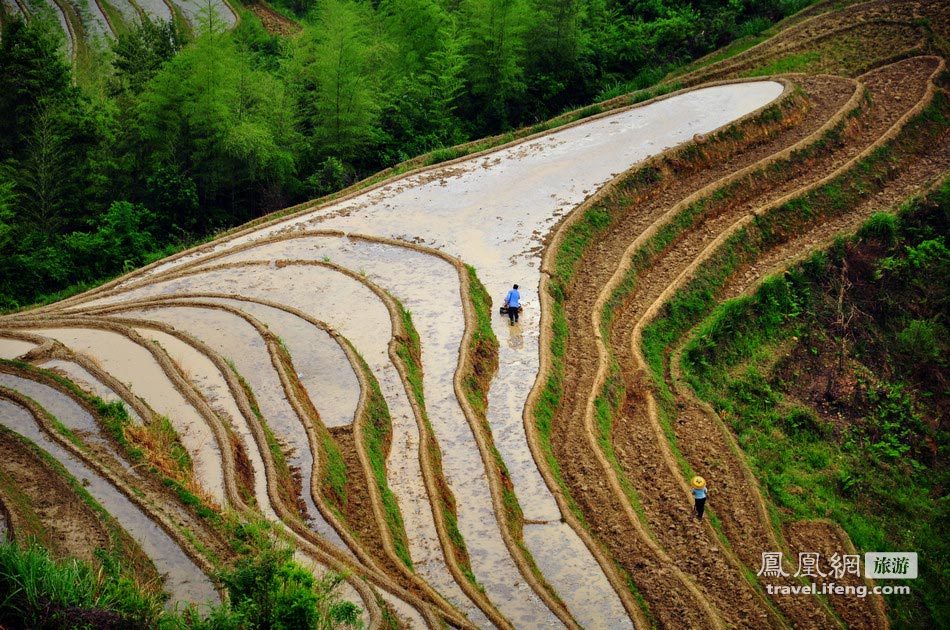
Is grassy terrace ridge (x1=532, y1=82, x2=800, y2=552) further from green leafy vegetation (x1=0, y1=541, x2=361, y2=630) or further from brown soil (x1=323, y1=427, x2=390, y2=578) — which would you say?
green leafy vegetation (x1=0, y1=541, x2=361, y2=630)

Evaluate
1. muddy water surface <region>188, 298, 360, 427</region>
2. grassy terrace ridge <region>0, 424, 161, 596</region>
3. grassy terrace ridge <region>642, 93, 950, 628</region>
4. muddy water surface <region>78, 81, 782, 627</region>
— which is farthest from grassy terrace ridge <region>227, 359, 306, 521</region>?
grassy terrace ridge <region>642, 93, 950, 628</region>

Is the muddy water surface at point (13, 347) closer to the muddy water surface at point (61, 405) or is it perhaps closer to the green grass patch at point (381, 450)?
the muddy water surface at point (61, 405)

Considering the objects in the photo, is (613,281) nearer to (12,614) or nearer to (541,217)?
(541,217)

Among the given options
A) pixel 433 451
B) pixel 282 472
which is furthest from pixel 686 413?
pixel 282 472

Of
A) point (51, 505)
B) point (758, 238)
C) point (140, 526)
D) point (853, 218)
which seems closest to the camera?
point (140, 526)

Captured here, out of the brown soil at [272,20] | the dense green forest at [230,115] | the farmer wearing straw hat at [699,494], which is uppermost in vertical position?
the brown soil at [272,20]

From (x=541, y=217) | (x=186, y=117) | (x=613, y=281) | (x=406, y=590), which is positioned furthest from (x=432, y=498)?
(x=186, y=117)

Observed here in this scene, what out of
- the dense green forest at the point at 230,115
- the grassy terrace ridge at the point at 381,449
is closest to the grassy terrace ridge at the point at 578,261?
the grassy terrace ridge at the point at 381,449

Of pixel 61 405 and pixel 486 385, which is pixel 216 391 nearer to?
pixel 61 405

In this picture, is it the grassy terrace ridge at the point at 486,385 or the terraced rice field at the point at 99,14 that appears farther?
the terraced rice field at the point at 99,14
